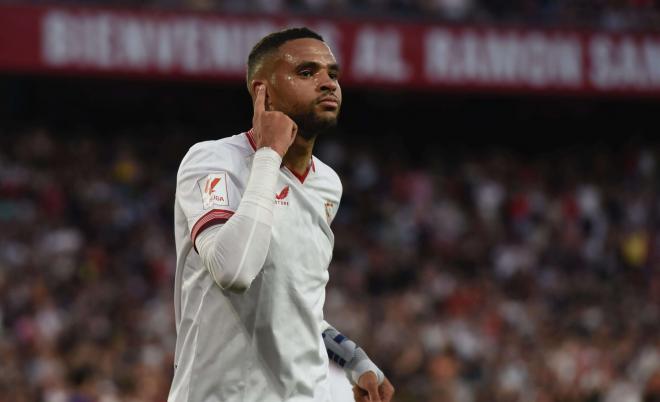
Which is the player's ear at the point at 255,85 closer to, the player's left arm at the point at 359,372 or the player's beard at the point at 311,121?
the player's beard at the point at 311,121

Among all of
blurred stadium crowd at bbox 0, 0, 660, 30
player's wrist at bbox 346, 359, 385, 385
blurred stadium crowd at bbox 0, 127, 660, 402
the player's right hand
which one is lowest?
blurred stadium crowd at bbox 0, 127, 660, 402

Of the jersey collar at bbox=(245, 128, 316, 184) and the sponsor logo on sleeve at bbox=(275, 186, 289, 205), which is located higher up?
the jersey collar at bbox=(245, 128, 316, 184)

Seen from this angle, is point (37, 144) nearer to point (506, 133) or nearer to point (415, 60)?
point (415, 60)

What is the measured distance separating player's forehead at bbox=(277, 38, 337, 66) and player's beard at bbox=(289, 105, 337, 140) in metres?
0.13

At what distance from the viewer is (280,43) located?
10.7 ft

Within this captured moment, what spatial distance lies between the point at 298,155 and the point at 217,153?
24 cm

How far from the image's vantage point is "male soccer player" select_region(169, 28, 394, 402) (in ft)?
9.96

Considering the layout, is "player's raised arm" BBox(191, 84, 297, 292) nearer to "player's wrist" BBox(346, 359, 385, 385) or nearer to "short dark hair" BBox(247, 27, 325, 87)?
"short dark hair" BBox(247, 27, 325, 87)

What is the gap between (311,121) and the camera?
3197 mm

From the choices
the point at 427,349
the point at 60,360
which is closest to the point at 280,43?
the point at 60,360

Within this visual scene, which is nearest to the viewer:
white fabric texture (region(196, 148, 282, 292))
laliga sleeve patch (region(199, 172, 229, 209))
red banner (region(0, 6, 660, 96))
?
white fabric texture (region(196, 148, 282, 292))

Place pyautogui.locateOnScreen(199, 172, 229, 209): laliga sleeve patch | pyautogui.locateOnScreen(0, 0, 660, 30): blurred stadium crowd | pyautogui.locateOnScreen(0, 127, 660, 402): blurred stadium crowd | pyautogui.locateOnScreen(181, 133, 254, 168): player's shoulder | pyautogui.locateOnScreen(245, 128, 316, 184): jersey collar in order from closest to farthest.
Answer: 1. pyautogui.locateOnScreen(199, 172, 229, 209): laliga sleeve patch
2. pyautogui.locateOnScreen(181, 133, 254, 168): player's shoulder
3. pyautogui.locateOnScreen(245, 128, 316, 184): jersey collar
4. pyautogui.locateOnScreen(0, 127, 660, 402): blurred stadium crowd
5. pyautogui.locateOnScreen(0, 0, 660, 30): blurred stadium crowd

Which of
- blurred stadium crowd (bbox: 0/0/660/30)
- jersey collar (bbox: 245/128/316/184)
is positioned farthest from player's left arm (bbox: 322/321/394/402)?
blurred stadium crowd (bbox: 0/0/660/30)

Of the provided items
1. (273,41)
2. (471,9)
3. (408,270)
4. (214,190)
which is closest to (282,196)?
(214,190)
